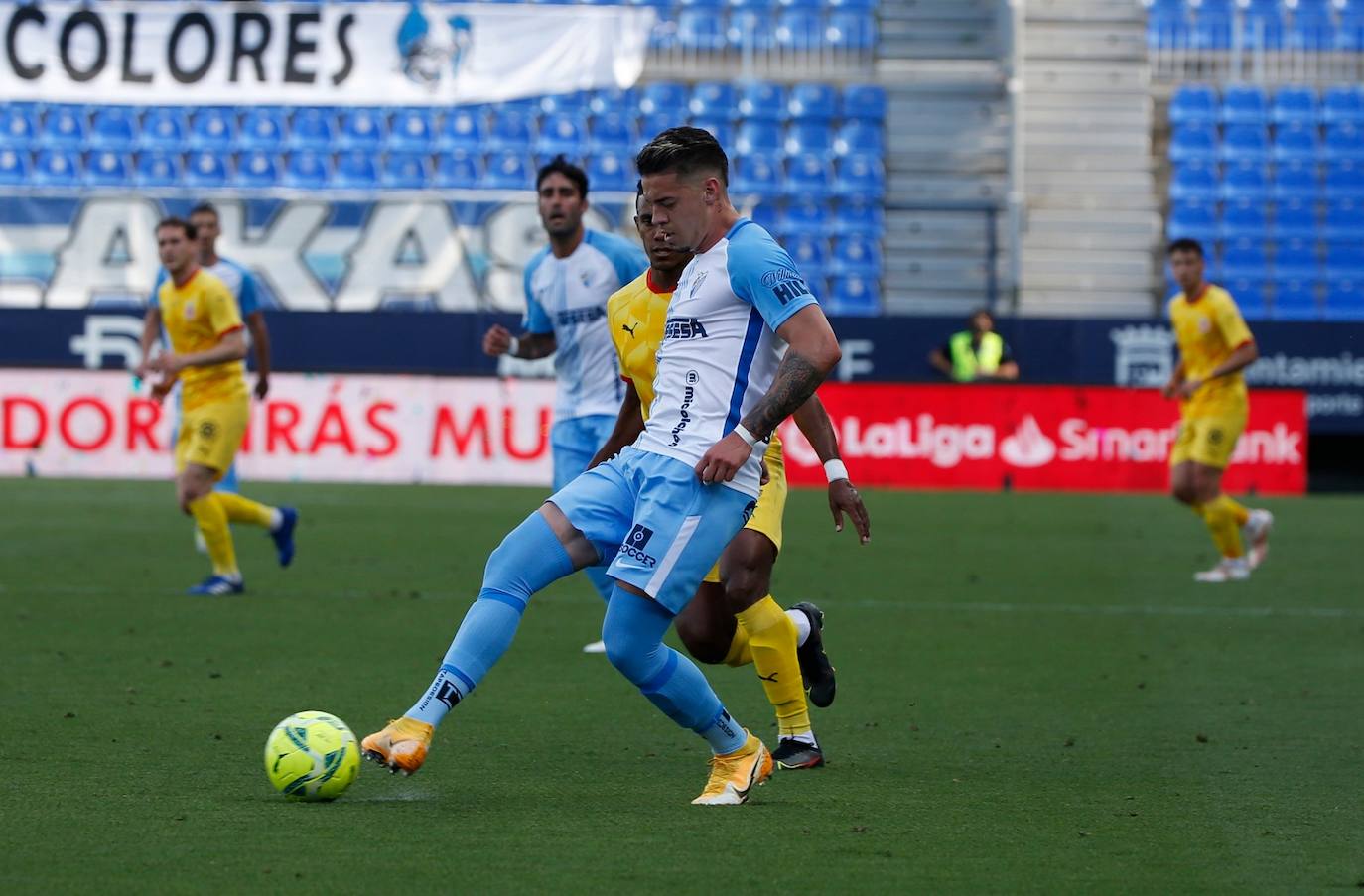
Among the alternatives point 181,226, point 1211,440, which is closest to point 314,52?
point 181,226

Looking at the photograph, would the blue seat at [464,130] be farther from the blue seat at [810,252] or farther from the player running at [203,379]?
the player running at [203,379]

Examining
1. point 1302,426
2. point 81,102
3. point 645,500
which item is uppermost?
point 81,102

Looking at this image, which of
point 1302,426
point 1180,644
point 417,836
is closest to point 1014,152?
point 1302,426

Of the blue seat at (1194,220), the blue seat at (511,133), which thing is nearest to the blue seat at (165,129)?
the blue seat at (511,133)

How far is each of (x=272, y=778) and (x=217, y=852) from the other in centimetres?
Answer: 74

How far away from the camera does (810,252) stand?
25719 millimetres

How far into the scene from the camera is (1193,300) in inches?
528

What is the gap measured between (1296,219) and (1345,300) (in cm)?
139

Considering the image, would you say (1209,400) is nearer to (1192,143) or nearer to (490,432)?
(490,432)

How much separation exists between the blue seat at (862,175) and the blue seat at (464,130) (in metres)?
4.83

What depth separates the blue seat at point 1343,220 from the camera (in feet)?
85.7

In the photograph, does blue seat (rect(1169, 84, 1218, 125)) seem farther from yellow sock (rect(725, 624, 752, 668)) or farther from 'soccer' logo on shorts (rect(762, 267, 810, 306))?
'soccer' logo on shorts (rect(762, 267, 810, 306))

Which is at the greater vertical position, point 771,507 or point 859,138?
point 859,138

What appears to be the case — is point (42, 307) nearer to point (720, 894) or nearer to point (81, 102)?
point (81, 102)
